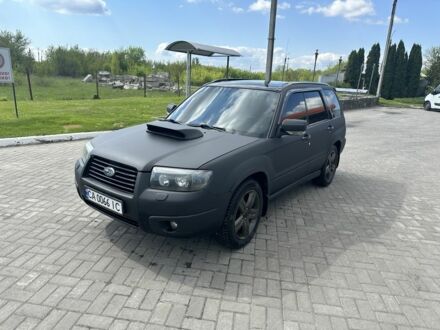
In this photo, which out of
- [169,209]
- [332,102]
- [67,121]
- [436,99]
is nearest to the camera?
[169,209]

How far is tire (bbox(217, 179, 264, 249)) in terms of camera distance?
3.24 m

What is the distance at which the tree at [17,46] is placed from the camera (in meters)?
40.7

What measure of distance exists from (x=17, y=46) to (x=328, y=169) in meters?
49.1

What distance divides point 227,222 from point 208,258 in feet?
1.46

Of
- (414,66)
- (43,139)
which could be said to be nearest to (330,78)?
(414,66)

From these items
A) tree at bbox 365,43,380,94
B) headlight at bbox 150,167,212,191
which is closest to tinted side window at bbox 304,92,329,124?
headlight at bbox 150,167,212,191

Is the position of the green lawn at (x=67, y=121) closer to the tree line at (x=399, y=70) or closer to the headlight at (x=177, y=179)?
the headlight at (x=177, y=179)

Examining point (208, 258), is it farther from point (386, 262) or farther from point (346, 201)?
point (346, 201)

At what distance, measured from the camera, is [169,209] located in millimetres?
2824

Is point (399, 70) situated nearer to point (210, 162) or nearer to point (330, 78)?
point (330, 78)

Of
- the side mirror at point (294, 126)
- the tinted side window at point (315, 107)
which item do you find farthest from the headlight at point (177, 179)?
the tinted side window at point (315, 107)

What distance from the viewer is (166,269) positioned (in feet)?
10.2

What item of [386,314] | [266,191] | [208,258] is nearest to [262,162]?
[266,191]

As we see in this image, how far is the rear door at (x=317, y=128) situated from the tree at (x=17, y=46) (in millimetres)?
44284
